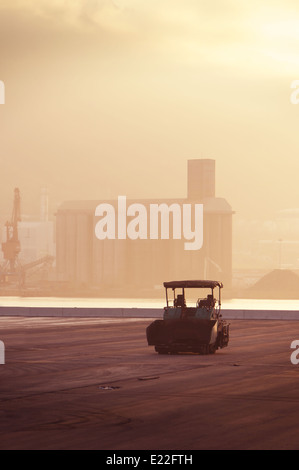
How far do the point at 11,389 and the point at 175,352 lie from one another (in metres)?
10.3

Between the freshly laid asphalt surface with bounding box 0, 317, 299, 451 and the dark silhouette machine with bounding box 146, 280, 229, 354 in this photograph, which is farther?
the dark silhouette machine with bounding box 146, 280, 229, 354

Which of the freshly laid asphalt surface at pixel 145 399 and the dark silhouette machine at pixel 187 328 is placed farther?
the dark silhouette machine at pixel 187 328

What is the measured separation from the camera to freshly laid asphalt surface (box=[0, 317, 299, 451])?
43.2 feet

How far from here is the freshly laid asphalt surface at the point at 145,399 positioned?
13.2 m

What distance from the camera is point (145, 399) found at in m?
17.6

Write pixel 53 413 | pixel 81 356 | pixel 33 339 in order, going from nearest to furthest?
pixel 53 413, pixel 81 356, pixel 33 339

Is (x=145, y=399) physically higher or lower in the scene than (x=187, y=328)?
lower

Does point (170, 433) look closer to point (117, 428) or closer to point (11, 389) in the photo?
point (117, 428)

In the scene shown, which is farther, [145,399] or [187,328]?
Answer: [187,328]

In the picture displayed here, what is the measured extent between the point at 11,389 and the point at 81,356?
8656 millimetres
